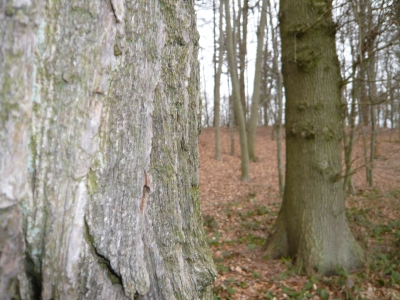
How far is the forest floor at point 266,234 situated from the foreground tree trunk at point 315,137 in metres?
0.34

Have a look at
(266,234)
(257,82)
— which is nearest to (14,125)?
(266,234)

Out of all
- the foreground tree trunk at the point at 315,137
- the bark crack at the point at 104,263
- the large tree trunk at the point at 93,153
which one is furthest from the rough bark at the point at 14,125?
the foreground tree trunk at the point at 315,137

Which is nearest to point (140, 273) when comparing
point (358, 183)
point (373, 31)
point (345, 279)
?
point (345, 279)

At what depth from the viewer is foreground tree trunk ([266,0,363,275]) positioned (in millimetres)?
4766

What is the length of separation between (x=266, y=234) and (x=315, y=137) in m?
2.57

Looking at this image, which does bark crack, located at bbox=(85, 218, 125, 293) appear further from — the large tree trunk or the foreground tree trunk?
the foreground tree trunk

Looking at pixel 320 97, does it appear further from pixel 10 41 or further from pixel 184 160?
pixel 10 41

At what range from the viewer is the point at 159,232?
1.24m

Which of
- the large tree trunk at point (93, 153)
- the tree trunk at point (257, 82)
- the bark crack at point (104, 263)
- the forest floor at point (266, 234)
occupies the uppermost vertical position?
the tree trunk at point (257, 82)

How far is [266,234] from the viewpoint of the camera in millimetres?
6555

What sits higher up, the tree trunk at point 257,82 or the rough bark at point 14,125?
the tree trunk at point 257,82

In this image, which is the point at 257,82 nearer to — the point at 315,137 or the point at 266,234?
the point at 266,234

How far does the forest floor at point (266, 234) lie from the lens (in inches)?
168

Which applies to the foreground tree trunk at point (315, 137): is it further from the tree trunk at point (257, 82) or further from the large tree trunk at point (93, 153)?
the tree trunk at point (257, 82)
